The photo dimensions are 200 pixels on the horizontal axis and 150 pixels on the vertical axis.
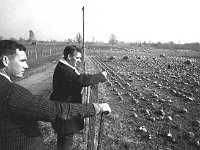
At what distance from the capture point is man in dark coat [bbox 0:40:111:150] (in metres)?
1.74

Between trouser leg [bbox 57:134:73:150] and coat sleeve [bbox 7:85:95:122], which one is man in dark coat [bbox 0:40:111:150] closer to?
coat sleeve [bbox 7:85:95:122]

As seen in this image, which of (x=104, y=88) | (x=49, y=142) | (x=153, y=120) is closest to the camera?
(x=49, y=142)

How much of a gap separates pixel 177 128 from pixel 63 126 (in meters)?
4.60

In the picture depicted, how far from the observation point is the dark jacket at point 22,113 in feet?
5.68

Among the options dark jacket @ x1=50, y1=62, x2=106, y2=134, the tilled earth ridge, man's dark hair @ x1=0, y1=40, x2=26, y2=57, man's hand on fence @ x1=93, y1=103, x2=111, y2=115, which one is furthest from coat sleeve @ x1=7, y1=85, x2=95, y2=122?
the tilled earth ridge

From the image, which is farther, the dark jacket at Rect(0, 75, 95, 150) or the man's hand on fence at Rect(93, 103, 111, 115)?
the man's hand on fence at Rect(93, 103, 111, 115)

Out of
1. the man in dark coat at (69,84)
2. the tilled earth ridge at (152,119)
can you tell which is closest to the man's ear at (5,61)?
the man in dark coat at (69,84)

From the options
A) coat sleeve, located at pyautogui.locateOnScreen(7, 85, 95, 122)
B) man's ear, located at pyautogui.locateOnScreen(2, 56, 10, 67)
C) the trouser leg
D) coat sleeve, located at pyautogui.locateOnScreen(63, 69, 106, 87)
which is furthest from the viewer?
the trouser leg

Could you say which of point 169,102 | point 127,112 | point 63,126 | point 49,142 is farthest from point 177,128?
point 63,126

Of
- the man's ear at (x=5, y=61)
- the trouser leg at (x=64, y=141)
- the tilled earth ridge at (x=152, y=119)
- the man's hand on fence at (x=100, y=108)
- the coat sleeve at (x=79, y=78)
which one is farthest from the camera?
the tilled earth ridge at (x=152, y=119)

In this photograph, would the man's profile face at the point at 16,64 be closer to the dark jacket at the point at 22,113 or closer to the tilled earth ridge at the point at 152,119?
the dark jacket at the point at 22,113

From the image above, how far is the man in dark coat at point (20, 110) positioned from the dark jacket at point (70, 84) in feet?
5.50

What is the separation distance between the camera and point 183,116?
26.1 ft

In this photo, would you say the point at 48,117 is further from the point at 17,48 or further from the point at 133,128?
the point at 133,128
